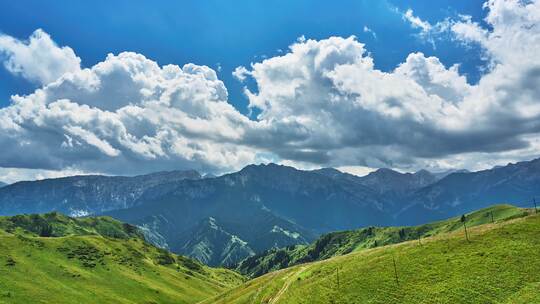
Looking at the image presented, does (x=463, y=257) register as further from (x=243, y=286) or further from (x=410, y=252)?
(x=243, y=286)

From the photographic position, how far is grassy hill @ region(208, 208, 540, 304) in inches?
2601

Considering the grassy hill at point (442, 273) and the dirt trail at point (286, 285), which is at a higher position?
the grassy hill at point (442, 273)

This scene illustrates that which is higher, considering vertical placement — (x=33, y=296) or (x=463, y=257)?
(x=463, y=257)

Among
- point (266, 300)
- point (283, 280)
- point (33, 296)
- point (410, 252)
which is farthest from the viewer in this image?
point (33, 296)

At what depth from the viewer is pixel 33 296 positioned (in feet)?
537

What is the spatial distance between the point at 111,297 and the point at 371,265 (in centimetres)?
14894

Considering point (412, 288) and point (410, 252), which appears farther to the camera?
point (410, 252)

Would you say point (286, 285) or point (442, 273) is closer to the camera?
point (442, 273)

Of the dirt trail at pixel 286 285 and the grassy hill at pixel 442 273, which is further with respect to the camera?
the dirt trail at pixel 286 285

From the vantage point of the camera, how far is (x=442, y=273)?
74.6 metres

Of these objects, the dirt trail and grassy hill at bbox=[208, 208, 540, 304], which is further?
the dirt trail

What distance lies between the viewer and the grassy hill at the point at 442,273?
6606 centimetres

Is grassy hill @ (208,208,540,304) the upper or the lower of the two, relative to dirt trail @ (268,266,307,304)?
upper

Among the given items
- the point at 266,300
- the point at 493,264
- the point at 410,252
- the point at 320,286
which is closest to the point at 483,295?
the point at 493,264
